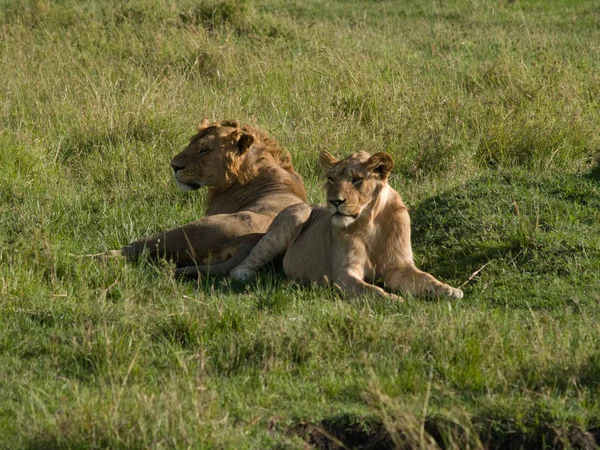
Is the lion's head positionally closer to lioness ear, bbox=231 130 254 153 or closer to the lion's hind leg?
lioness ear, bbox=231 130 254 153

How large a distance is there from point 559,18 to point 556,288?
9.76m

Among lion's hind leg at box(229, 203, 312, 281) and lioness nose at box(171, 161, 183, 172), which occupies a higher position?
lioness nose at box(171, 161, 183, 172)

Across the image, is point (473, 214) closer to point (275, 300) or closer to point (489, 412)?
point (275, 300)

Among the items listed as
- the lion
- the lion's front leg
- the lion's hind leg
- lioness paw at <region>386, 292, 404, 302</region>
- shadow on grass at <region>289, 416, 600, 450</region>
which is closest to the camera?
shadow on grass at <region>289, 416, 600, 450</region>

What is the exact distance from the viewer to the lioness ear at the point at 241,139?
7180 millimetres

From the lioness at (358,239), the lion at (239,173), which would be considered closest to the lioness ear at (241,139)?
the lion at (239,173)

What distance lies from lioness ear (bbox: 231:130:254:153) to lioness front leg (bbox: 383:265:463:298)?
1.75 m

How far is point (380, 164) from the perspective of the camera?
571 centimetres

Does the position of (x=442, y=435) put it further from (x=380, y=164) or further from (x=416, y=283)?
(x=380, y=164)

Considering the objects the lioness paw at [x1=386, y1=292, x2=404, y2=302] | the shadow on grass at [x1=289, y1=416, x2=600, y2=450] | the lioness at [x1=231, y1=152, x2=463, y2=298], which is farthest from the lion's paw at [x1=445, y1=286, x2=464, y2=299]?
the shadow on grass at [x1=289, y1=416, x2=600, y2=450]

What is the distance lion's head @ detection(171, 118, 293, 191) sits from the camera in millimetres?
7211

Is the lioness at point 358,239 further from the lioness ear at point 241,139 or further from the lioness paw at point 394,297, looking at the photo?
the lioness ear at point 241,139

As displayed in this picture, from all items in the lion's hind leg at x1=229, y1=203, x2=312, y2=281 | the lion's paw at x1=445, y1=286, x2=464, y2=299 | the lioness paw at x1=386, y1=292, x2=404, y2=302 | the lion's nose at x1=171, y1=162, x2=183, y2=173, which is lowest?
the lion's hind leg at x1=229, y1=203, x2=312, y2=281

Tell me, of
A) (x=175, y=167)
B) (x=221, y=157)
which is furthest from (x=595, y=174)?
(x=175, y=167)
